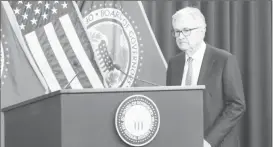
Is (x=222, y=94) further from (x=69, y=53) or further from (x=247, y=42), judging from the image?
(x=69, y=53)

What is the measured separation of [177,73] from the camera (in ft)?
12.2

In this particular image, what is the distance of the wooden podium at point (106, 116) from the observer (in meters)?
2.60

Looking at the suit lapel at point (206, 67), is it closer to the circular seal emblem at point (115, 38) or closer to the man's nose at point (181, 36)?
the man's nose at point (181, 36)

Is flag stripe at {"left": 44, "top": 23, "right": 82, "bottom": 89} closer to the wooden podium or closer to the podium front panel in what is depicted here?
the wooden podium

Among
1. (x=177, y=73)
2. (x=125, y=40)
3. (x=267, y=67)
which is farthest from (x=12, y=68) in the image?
(x=267, y=67)

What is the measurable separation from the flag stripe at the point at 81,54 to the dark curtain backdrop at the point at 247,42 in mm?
749

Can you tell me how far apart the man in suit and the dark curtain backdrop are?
1.72m

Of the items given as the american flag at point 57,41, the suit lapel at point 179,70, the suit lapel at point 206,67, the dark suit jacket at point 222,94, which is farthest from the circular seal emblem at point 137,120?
the american flag at point 57,41

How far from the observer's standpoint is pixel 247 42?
536 centimetres

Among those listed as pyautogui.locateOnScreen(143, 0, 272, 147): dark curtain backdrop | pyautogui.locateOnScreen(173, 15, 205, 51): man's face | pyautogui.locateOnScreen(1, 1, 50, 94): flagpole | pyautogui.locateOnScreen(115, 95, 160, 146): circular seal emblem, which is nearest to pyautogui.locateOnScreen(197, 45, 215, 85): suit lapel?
pyautogui.locateOnScreen(173, 15, 205, 51): man's face

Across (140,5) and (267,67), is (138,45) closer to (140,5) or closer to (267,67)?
(140,5)

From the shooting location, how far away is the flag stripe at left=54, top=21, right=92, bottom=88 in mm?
5250

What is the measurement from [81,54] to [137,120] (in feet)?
8.93

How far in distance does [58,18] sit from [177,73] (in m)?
1.99
